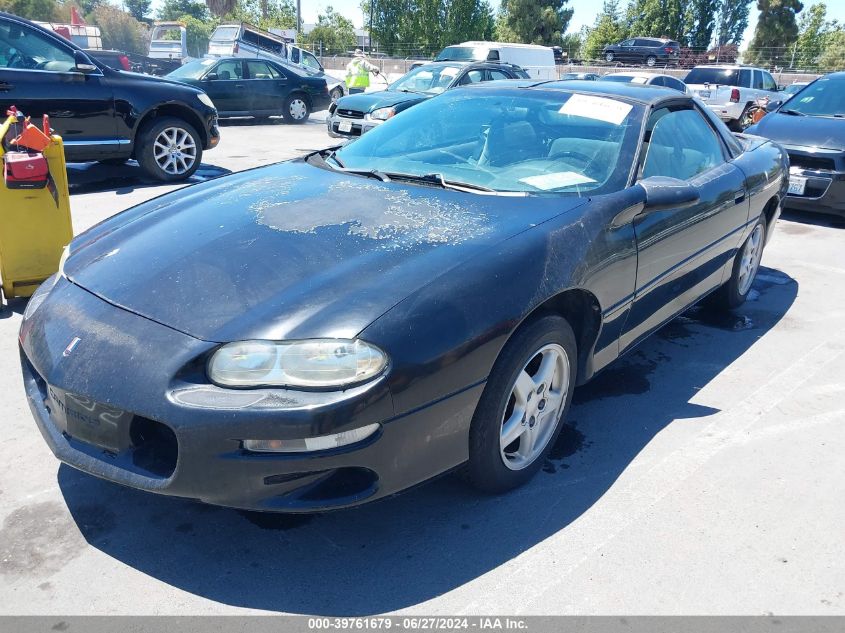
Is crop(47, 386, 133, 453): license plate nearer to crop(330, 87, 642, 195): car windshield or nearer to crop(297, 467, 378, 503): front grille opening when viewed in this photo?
crop(297, 467, 378, 503): front grille opening

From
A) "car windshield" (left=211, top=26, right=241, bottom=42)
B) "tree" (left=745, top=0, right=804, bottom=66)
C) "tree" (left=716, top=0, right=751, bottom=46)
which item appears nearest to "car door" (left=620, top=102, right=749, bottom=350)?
"car windshield" (left=211, top=26, right=241, bottom=42)

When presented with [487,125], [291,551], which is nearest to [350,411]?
[291,551]

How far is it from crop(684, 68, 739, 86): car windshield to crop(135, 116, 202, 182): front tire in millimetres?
13542

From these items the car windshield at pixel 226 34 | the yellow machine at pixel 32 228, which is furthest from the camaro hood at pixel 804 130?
the car windshield at pixel 226 34

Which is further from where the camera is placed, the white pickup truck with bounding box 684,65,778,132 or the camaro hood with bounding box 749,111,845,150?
the white pickup truck with bounding box 684,65,778,132

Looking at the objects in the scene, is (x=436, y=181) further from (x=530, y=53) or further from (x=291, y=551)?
(x=530, y=53)

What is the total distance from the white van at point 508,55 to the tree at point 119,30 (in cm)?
3985

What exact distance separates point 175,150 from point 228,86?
286 inches

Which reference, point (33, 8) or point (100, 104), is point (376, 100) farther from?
point (33, 8)

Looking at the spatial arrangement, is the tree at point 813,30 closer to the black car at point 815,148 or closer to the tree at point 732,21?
the tree at point 732,21

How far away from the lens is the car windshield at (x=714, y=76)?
56.4 feet

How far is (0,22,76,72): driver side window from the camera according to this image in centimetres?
691

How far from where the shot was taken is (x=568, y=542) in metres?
2.55
